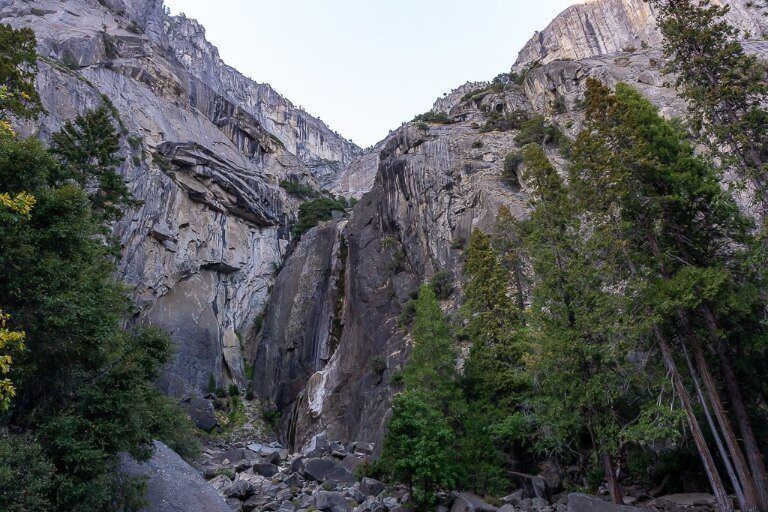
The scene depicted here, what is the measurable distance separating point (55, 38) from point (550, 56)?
76819mm

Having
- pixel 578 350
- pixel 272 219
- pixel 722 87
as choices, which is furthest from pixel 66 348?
pixel 272 219

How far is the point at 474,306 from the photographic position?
23.3 m

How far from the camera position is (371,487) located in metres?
19.9

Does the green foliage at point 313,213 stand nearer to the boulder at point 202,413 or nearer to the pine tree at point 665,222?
the boulder at point 202,413

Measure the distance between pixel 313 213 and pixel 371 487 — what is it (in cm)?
4428

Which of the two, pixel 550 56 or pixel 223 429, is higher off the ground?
pixel 550 56

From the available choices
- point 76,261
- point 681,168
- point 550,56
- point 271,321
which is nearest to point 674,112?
point 681,168

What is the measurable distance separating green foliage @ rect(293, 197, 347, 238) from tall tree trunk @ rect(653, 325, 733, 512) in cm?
4837

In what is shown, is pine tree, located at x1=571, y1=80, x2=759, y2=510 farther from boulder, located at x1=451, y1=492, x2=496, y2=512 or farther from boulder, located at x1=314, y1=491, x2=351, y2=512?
boulder, located at x1=314, y1=491, x2=351, y2=512

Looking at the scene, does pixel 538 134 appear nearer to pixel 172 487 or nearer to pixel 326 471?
pixel 326 471

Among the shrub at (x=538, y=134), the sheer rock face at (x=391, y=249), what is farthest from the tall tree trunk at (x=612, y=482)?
the shrub at (x=538, y=134)

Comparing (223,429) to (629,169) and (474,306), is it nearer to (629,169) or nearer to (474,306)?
(474,306)

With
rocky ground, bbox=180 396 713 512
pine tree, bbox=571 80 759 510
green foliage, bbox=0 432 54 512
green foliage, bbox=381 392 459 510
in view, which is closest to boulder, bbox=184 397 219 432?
rocky ground, bbox=180 396 713 512

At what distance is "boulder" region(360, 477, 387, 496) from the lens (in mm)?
19688
